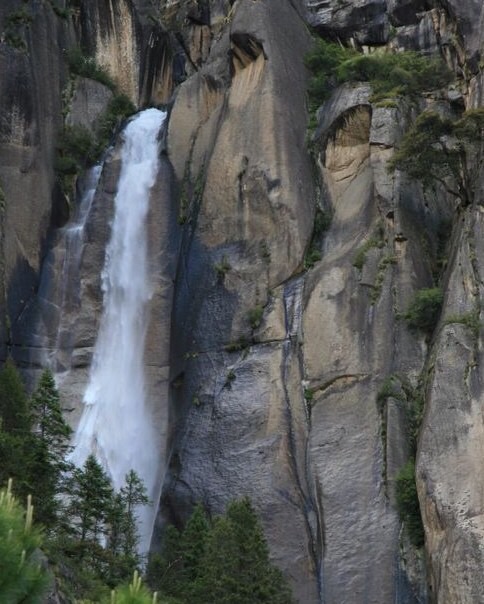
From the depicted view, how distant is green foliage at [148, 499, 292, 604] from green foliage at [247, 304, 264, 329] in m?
9.38

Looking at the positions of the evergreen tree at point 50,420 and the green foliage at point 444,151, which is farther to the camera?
the green foliage at point 444,151

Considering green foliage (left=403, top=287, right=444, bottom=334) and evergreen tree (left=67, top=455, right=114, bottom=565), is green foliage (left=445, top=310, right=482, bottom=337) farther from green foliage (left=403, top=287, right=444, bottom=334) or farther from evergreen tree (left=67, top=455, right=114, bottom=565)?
evergreen tree (left=67, top=455, right=114, bottom=565)

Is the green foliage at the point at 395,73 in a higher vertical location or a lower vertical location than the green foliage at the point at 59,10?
lower

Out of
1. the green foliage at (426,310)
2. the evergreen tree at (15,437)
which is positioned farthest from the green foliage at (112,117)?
the green foliage at (426,310)

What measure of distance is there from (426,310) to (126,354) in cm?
1217

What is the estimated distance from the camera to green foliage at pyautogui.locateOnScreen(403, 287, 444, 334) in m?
30.0

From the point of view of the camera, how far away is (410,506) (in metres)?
26.7

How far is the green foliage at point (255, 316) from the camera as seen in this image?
110 ft

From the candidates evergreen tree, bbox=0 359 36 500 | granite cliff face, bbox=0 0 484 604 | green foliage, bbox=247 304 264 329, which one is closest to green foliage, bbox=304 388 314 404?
granite cliff face, bbox=0 0 484 604

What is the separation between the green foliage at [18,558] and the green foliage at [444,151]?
23.7m

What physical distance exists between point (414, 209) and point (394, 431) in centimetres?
887

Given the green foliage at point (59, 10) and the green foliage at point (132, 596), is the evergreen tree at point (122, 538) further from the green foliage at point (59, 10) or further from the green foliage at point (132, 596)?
the green foliage at point (59, 10)

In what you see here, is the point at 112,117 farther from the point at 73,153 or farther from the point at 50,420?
the point at 50,420

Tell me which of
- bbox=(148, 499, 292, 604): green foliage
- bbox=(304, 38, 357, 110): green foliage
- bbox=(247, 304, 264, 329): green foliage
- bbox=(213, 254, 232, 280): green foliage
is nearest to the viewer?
bbox=(148, 499, 292, 604): green foliage
